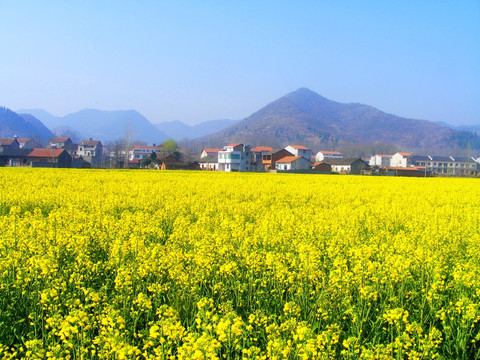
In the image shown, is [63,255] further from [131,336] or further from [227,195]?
[227,195]

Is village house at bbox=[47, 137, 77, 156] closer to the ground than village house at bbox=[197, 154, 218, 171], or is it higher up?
higher up

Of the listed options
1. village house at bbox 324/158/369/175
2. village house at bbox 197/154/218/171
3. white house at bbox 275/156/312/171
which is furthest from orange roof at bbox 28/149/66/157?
village house at bbox 324/158/369/175

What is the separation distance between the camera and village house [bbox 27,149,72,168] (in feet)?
229

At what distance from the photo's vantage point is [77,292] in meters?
4.80

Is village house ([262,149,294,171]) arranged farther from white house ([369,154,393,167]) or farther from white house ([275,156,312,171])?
white house ([369,154,393,167])

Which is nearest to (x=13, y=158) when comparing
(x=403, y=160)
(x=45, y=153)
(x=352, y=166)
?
(x=45, y=153)

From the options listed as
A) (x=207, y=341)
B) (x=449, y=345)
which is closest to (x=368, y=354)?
(x=207, y=341)

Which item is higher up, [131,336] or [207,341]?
[207,341]

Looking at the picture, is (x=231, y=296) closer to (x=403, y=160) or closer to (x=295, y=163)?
(x=295, y=163)

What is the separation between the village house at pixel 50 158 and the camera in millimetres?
69688

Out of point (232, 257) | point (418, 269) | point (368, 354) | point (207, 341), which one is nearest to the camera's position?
point (207, 341)

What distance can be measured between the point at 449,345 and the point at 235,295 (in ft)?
7.34

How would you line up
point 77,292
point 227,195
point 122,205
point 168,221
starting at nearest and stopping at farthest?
point 77,292, point 168,221, point 122,205, point 227,195

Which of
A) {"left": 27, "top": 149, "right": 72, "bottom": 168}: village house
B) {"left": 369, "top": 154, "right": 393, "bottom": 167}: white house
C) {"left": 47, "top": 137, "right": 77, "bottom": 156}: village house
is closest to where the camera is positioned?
{"left": 27, "top": 149, "right": 72, "bottom": 168}: village house
